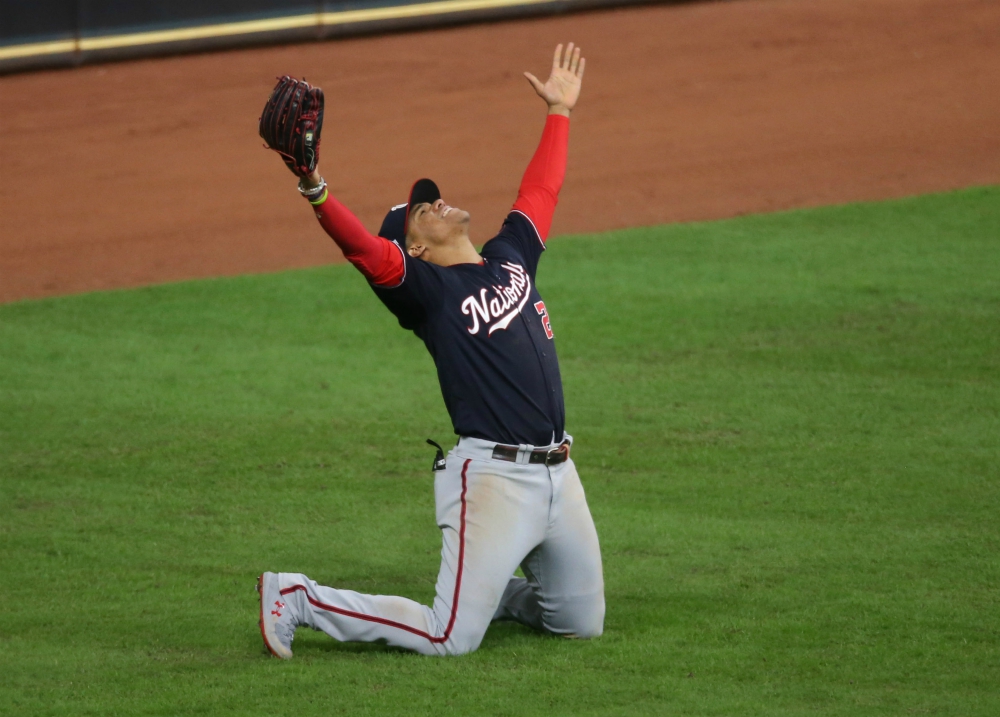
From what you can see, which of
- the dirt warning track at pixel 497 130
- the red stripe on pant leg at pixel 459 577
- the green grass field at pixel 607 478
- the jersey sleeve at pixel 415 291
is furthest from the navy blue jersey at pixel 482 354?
the dirt warning track at pixel 497 130

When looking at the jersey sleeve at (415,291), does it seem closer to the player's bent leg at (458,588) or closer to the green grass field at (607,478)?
the player's bent leg at (458,588)

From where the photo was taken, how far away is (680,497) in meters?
5.89

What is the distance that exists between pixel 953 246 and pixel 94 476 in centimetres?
591

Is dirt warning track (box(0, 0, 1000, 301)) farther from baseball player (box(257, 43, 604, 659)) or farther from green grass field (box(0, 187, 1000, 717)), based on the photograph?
baseball player (box(257, 43, 604, 659))

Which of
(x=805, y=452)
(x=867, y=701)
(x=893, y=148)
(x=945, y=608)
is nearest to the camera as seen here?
(x=867, y=701)

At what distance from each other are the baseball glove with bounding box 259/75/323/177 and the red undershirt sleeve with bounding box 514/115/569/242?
3.40 feet

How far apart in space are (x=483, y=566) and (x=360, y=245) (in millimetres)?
1066

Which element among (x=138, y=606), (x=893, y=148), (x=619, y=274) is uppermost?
(x=893, y=148)

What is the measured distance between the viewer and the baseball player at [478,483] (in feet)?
14.0

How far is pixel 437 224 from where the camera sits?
4.61m

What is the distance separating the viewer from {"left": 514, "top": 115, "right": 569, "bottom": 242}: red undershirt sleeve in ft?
16.3

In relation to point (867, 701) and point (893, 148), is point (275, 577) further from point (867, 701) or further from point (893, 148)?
point (893, 148)

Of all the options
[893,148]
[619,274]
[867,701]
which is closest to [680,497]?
→ [867,701]

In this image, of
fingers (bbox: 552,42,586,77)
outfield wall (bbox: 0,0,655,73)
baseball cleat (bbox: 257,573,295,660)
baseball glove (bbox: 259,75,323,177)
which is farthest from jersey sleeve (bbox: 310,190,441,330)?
outfield wall (bbox: 0,0,655,73)
